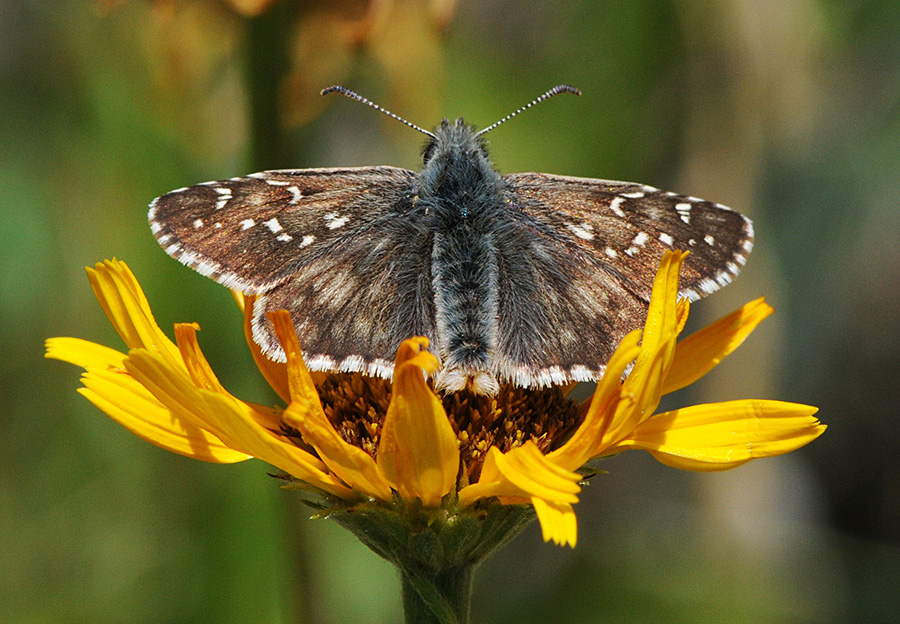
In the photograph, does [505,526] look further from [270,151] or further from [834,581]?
[834,581]

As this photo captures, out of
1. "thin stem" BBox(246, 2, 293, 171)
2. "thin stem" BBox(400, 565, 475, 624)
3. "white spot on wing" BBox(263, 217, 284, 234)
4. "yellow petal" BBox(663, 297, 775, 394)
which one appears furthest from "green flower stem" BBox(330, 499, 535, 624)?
"thin stem" BBox(246, 2, 293, 171)

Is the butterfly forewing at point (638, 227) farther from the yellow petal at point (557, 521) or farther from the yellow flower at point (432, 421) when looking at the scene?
the yellow petal at point (557, 521)

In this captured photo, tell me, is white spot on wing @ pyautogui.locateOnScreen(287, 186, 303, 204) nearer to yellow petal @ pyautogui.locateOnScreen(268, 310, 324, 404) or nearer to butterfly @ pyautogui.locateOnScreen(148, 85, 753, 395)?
butterfly @ pyautogui.locateOnScreen(148, 85, 753, 395)

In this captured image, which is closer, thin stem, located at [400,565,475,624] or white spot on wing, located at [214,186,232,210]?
thin stem, located at [400,565,475,624]

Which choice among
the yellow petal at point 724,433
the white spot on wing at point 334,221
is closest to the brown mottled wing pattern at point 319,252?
the white spot on wing at point 334,221

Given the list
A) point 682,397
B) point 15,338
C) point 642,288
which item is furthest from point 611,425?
point 682,397

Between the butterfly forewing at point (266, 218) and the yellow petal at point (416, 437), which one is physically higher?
the butterfly forewing at point (266, 218)

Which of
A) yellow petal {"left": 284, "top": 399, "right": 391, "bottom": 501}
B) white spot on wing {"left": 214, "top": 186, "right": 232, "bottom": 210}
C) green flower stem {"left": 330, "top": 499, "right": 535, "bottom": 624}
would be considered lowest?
green flower stem {"left": 330, "top": 499, "right": 535, "bottom": 624}

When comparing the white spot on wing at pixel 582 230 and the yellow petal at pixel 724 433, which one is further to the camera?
the white spot on wing at pixel 582 230
